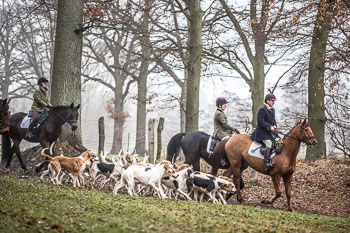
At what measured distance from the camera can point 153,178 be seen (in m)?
10.4

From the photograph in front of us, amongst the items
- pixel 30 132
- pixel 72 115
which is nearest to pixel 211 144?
pixel 72 115

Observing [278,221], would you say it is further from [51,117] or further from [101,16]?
[101,16]

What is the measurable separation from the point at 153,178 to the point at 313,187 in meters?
6.54

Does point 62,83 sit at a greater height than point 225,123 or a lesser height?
greater

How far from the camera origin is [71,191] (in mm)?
9773

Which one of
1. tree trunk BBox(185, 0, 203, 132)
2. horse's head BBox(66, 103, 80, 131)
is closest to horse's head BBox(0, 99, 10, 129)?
horse's head BBox(66, 103, 80, 131)

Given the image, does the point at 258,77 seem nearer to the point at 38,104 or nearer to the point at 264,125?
the point at 264,125

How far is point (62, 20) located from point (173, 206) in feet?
27.1

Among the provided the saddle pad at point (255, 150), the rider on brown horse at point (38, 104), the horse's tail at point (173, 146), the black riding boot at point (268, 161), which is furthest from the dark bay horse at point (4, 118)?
the black riding boot at point (268, 161)

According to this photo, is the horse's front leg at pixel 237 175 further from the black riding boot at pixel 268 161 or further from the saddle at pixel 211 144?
the saddle at pixel 211 144

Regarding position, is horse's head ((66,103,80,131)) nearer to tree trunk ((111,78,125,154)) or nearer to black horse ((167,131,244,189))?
black horse ((167,131,244,189))

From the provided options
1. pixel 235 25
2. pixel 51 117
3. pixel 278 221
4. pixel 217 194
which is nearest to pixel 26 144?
pixel 235 25

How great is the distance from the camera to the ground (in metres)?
12.1

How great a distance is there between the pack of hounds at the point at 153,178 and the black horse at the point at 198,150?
131cm
